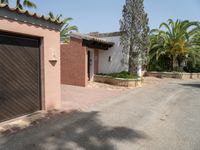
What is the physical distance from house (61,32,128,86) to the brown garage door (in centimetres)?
696

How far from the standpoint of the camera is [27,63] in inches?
284

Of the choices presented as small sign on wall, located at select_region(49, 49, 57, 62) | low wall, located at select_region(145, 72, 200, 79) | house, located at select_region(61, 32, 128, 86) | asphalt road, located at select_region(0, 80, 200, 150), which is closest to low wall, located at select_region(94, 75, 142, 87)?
house, located at select_region(61, 32, 128, 86)

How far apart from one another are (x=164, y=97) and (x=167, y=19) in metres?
12.9

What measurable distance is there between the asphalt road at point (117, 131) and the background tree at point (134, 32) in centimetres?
735

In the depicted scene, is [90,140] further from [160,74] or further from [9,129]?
[160,74]

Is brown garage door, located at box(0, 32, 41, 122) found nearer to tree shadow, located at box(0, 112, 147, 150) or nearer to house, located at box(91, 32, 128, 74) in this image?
tree shadow, located at box(0, 112, 147, 150)

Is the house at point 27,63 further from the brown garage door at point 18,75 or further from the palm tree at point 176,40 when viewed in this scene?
the palm tree at point 176,40

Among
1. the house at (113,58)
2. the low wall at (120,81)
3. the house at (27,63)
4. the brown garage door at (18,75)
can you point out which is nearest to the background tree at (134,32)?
the house at (113,58)

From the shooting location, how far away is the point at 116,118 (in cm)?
725

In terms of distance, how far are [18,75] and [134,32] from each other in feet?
34.0

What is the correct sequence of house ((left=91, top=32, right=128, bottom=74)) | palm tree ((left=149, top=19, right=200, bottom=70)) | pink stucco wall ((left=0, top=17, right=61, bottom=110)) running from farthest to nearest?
1. palm tree ((left=149, top=19, right=200, bottom=70))
2. house ((left=91, top=32, right=128, bottom=74))
3. pink stucco wall ((left=0, top=17, right=61, bottom=110))

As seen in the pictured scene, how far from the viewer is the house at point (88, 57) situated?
14.5 metres

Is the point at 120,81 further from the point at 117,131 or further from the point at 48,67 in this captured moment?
the point at 117,131

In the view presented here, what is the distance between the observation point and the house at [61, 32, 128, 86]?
47.5 feet
